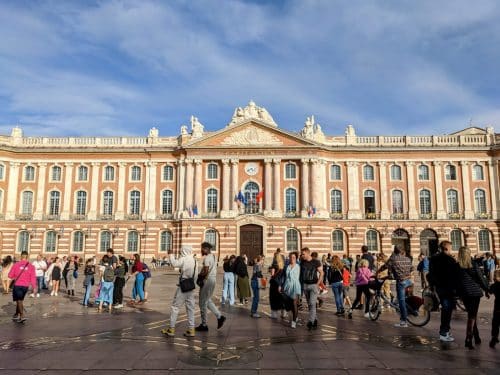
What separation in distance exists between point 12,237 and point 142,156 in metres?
15.6

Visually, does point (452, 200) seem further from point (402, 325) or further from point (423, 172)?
point (402, 325)

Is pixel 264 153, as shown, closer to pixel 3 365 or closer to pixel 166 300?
pixel 166 300

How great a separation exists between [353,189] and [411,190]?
19.5 feet

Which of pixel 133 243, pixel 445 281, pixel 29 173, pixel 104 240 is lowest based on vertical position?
pixel 445 281

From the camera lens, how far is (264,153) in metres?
44.5

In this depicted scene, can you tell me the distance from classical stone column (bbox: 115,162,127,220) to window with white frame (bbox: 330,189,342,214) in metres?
21.8

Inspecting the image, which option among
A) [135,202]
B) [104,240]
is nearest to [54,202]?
[104,240]

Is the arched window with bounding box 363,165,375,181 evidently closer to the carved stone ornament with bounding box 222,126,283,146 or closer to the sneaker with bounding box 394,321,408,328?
the carved stone ornament with bounding box 222,126,283,146

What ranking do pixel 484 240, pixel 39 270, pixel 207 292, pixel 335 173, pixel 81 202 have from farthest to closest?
pixel 81 202
pixel 335 173
pixel 484 240
pixel 39 270
pixel 207 292

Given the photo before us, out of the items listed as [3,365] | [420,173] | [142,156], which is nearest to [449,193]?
[420,173]

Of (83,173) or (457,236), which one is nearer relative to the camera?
(457,236)

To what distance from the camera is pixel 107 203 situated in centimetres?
4628

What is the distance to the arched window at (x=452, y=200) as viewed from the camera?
44.7 meters

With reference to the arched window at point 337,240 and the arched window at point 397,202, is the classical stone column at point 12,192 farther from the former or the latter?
the arched window at point 397,202
